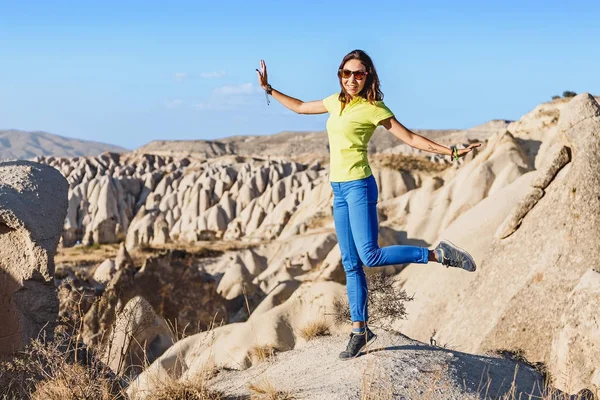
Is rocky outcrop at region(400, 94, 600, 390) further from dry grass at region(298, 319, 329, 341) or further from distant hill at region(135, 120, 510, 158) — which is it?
distant hill at region(135, 120, 510, 158)

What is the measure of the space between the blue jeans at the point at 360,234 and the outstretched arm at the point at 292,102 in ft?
1.83

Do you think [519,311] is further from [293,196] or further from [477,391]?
[293,196]

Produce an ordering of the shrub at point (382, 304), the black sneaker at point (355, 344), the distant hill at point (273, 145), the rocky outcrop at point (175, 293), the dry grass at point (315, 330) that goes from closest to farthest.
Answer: the black sneaker at point (355, 344) → the shrub at point (382, 304) → the dry grass at point (315, 330) → the rocky outcrop at point (175, 293) → the distant hill at point (273, 145)

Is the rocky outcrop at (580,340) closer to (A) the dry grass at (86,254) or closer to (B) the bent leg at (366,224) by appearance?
(B) the bent leg at (366,224)

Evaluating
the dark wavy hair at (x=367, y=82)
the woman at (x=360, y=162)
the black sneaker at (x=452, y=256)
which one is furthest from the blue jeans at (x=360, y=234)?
the dark wavy hair at (x=367, y=82)

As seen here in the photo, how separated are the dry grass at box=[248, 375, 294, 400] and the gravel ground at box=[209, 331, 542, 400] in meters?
0.02

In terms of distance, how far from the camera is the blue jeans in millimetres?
4797

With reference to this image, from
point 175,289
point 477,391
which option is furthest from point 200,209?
point 477,391

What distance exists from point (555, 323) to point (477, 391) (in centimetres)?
241

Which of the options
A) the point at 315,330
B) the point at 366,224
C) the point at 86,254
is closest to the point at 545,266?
the point at 315,330

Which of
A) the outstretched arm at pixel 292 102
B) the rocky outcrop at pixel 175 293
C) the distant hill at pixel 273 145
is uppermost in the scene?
the outstretched arm at pixel 292 102

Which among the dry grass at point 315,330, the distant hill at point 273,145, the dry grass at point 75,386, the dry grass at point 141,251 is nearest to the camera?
the dry grass at point 75,386

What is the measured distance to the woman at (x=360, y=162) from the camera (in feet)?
15.8

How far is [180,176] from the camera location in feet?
191
